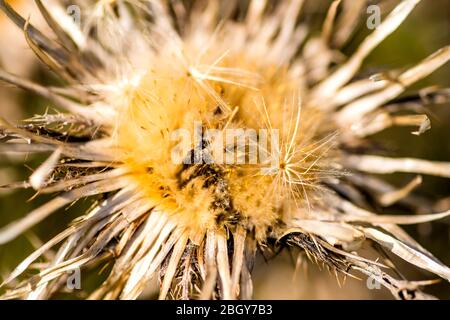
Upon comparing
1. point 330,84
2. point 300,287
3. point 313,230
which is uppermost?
point 330,84

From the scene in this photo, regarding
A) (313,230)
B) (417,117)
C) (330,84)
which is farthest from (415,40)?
(313,230)

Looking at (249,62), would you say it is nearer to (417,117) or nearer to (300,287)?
(417,117)

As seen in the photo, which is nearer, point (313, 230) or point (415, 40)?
point (313, 230)

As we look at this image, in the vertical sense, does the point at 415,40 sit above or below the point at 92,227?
above
